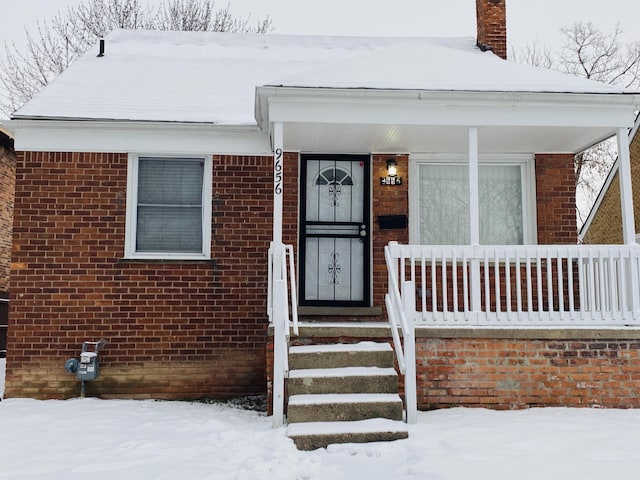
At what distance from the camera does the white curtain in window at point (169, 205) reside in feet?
24.2

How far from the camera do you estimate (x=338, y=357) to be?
5.61m

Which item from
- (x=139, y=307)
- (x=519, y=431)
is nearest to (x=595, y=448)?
(x=519, y=431)

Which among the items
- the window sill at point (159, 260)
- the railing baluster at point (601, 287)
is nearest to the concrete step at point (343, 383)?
the railing baluster at point (601, 287)

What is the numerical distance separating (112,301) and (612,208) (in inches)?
402

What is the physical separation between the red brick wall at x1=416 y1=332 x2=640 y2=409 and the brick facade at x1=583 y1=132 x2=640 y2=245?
5743 mm

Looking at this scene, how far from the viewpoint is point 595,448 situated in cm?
445

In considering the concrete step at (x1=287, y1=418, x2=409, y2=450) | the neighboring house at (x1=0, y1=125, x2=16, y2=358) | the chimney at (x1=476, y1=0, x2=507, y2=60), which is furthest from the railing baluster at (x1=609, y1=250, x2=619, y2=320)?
the neighboring house at (x1=0, y1=125, x2=16, y2=358)

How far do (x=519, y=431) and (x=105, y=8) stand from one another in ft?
67.4

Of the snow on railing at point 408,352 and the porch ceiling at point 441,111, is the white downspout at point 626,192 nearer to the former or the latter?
the porch ceiling at point 441,111

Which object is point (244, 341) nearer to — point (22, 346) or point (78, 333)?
point (78, 333)

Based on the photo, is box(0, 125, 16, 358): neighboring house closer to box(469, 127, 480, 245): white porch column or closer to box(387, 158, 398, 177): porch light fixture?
box(387, 158, 398, 177): porch light fixture

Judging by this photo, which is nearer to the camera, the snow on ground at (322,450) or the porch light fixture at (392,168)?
the snow on ground at (322,450)

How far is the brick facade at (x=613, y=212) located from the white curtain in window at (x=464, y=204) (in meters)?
3.98

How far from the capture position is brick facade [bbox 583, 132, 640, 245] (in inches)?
436
